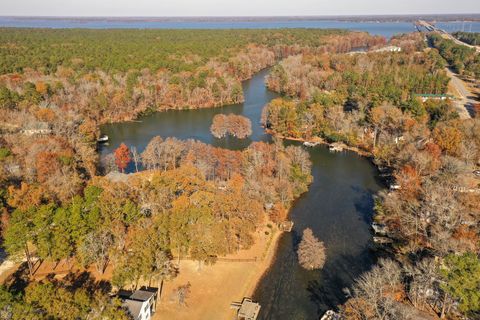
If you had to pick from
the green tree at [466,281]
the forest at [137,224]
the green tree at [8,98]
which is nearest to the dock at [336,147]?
the forest at [137,224]

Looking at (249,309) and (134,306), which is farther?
(249,309)

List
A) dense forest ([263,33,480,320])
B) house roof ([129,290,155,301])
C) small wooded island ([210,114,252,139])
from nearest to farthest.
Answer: dense forest ([263,33,480,320]) → house roof ([129,290,155,301]) → small wooded island ([210,114,252,139])

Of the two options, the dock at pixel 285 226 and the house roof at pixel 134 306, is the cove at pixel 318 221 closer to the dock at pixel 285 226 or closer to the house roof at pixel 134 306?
the dock at pixel 285 226

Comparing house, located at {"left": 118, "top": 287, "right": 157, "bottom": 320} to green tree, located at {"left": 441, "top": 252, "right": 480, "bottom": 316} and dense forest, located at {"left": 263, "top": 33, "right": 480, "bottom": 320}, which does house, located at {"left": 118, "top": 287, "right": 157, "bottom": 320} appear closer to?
dense forest, located at {"left": 263, "top": 33, "right": 480, "bottom": 320}

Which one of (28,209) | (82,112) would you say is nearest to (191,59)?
(82,112)

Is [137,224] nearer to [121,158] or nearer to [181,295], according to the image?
[181,295]

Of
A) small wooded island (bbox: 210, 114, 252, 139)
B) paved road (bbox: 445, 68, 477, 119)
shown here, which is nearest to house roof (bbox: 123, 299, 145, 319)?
small wooded island (bbox: 210, 114, 252, 139)

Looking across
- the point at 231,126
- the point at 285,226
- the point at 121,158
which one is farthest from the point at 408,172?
the point at 121,158
